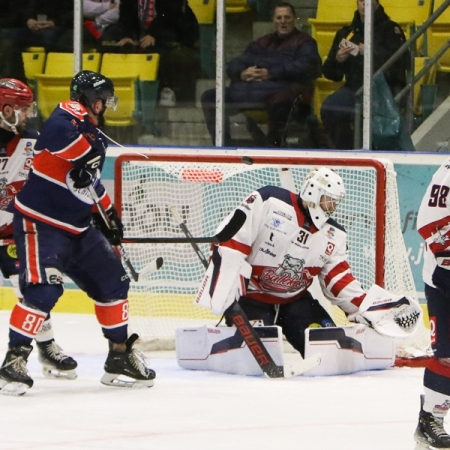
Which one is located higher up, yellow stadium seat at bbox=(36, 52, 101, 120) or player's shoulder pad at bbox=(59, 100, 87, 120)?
yellow stadium seat at bbox=(36, 52, 101, 120)

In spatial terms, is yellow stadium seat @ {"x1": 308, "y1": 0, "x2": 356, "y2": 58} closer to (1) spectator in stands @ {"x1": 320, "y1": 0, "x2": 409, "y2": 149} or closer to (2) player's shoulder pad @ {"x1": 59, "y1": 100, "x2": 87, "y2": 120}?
(1) spectator in stands @ {"x1": 320, "y1": 0, "x2": 409, "y2": 149}

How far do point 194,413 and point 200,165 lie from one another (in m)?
2.02

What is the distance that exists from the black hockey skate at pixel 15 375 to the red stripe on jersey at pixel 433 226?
1.63m

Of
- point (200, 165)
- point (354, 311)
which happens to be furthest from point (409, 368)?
point (200, 165)

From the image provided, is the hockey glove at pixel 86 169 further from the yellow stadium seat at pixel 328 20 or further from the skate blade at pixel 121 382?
the yellow stadium seat at pixel 328 20

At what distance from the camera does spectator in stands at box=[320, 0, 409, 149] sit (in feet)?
21.5

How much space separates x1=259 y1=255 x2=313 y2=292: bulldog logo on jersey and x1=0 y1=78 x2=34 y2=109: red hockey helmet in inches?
46.1

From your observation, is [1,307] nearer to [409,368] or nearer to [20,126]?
[20,126]

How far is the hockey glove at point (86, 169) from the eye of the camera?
15.1 ft

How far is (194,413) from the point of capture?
421cm

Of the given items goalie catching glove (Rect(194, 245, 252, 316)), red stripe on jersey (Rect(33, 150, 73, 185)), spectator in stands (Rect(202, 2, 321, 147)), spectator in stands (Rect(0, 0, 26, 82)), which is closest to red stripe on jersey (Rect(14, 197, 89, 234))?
red stripe on jersey (Rect(33, 150, 73, 185))

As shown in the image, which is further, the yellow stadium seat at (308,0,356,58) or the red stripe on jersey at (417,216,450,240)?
the yellow stadium seat at (308,0,356,58)

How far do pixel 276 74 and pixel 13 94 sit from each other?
86.0 inches

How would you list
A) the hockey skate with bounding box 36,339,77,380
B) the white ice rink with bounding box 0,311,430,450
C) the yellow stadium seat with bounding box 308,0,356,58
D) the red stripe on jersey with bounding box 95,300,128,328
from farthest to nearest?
1. the yellow stadium seat with bounding box 308,0,356,58
2. the hockey skate with bounding box 36,339,77,380
3. the red stripe on jersey with bounding box 95,300,128,328
4. the white ice rink with bounding box 0,311,430,450
